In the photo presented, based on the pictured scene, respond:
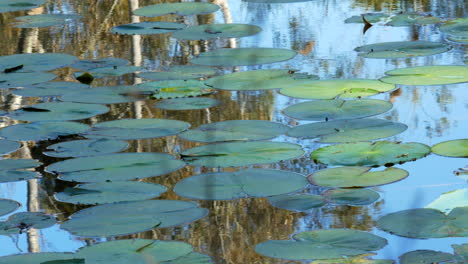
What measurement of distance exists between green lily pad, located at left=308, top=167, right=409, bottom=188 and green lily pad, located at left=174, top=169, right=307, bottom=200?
61mm

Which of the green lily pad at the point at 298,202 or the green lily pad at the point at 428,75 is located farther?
the green lily pad at the point at 428,75

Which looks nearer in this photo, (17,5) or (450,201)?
(450,201)

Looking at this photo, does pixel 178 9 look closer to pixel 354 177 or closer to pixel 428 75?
pixel 428 75

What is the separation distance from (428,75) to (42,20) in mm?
2827

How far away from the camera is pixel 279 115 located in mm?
3707

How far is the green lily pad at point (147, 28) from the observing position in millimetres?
5344

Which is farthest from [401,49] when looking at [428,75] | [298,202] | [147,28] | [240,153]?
[298,202]

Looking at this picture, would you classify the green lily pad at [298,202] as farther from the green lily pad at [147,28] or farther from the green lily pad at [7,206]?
the green lily pad at [147,28]

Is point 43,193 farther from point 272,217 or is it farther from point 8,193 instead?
point 272,217

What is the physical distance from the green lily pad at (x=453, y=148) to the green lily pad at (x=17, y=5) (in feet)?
12.7

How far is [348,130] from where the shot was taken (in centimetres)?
Answer: 339

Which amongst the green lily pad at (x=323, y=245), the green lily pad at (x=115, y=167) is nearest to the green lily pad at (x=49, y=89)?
the green lily pad at (x=115, y=167)

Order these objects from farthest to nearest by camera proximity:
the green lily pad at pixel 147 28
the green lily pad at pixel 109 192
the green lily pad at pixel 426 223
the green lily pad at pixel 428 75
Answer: the green lily pad at pixel 147 28 < the green lily pad at pixel 428 75 < the green lily pad at pixel 109 192 < the green lily pad at pixel 426 223

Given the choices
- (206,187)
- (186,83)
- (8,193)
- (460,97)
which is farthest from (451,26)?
(8,193)
